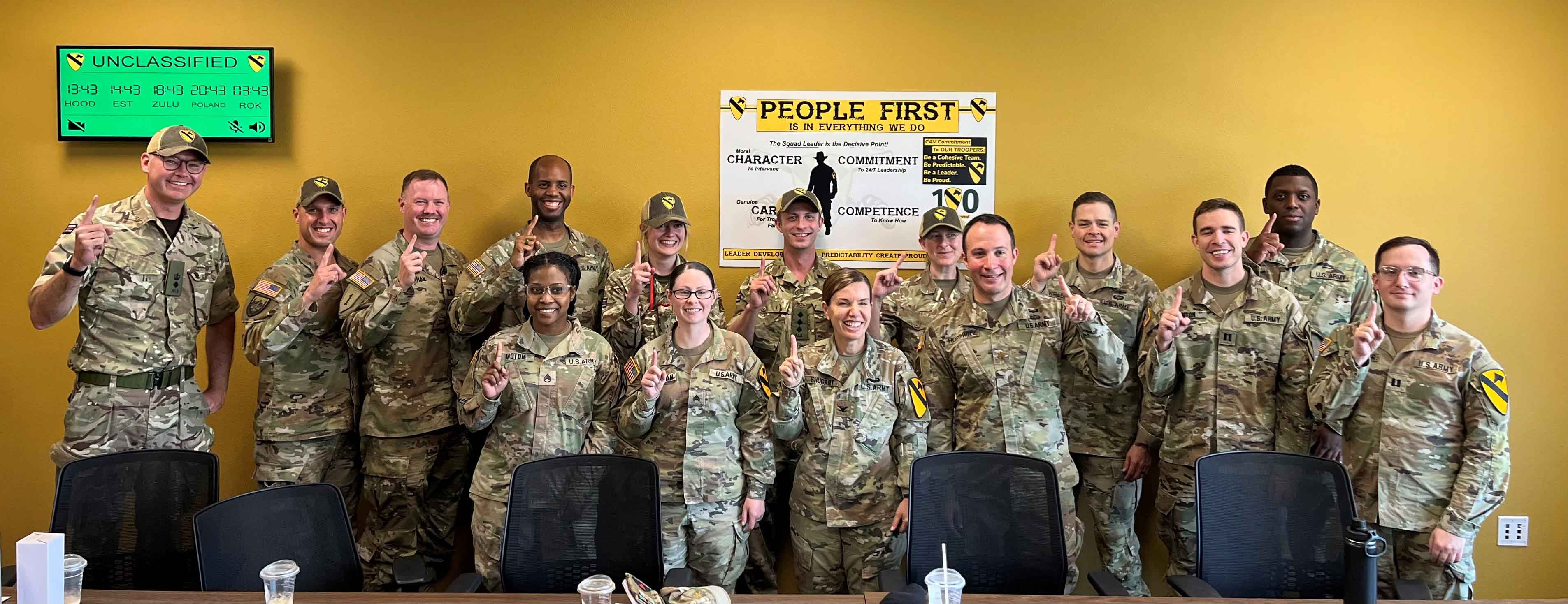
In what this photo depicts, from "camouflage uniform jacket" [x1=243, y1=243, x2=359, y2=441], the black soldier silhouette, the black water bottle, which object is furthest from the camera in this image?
the black soldier silhouette

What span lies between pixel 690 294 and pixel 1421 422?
103 inches

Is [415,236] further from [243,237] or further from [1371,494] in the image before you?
[1371,494]

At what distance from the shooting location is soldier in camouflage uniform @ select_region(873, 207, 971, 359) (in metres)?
4.03

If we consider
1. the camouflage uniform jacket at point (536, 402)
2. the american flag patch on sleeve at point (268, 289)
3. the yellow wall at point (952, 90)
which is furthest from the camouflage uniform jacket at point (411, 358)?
the camouflage uniform jacket at point (536, 402)

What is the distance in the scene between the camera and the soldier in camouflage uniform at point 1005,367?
3.50m

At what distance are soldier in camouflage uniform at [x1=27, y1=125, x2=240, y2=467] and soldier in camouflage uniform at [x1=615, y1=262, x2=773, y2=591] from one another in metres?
1.81

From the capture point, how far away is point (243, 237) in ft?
14.6

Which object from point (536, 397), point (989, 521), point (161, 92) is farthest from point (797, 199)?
point (161, 92)

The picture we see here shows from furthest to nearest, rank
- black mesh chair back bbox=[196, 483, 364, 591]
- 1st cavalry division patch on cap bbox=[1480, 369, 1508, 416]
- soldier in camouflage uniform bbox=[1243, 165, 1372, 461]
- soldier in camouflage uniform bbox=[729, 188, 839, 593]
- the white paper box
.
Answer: soldier in camouflage uniform bbox=[729, 188, 839, 593], soldier in camouflage uniform bbox=[1243, 165, 1372, 461], 1st cavalry division patch on cap bbox=[1480, 369, 1508, 416], black mesh chair back bbox=[196, 483, 364, 591], the white paper box

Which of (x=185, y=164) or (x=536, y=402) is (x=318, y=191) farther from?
(x=536, y=402)

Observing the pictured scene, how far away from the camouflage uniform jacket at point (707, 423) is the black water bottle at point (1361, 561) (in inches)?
76.5

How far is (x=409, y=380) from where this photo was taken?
3941mm

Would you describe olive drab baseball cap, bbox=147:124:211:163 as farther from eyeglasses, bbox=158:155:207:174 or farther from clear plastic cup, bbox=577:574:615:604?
clear plastic cup, bbox=577:574:615:604

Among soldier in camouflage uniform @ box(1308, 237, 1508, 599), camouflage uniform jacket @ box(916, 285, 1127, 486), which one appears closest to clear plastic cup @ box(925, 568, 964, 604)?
camouflage uniform jacket @ box(916, 285, 1127, 486)
